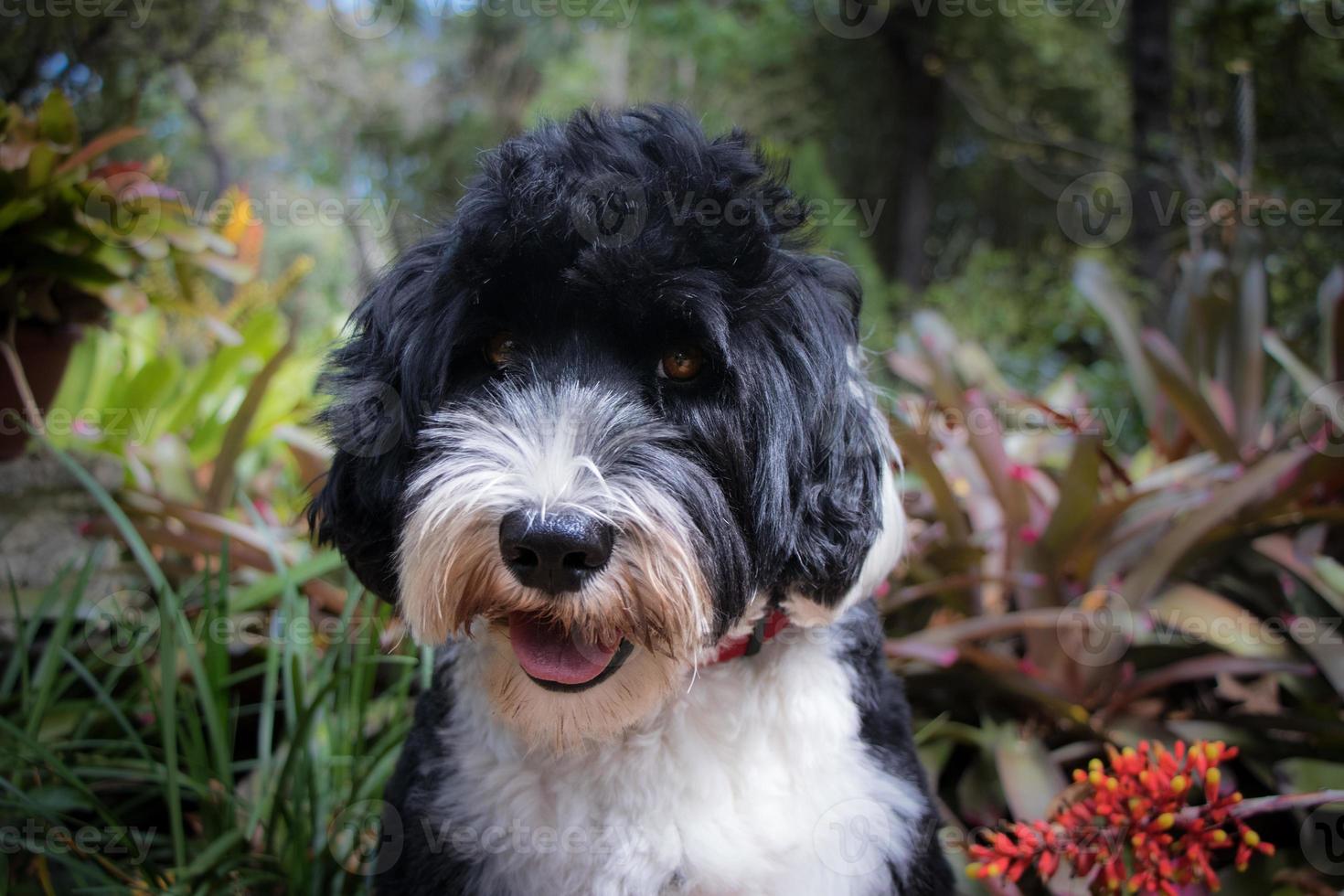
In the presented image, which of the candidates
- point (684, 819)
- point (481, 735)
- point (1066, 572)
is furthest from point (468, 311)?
point (1066, 572)

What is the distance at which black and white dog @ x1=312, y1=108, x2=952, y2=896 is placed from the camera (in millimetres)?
1348

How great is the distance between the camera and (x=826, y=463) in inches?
61.0

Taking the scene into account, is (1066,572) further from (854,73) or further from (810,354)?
(854,73)

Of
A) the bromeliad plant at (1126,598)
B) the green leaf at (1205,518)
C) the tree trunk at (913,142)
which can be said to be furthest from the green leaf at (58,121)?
the tree trunk at (913,142)

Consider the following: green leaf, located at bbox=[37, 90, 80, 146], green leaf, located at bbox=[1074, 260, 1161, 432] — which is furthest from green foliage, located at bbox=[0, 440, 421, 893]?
green leaf, located at bbox=[1074, 260, 1161, 432]

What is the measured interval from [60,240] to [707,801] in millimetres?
2291

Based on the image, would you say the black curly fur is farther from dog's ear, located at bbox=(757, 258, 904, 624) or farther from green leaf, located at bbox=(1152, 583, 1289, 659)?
green leaf, located at bbox=(1152, 583, 1289, 659)

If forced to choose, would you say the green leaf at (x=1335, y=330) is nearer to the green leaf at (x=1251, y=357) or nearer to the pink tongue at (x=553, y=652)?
the green leaf at (x=1251, y=357)

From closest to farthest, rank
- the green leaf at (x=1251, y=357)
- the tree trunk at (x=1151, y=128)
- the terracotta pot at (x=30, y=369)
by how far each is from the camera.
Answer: the terracotta pot at (x=30, y=369) < the green leaf at (x=1251, y=357) < the tree trunk at (x=1151, y=128)

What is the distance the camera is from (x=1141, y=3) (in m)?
5.34

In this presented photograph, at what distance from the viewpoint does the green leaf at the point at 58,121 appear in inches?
97.8

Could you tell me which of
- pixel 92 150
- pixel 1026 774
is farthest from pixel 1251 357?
pixel 92 150

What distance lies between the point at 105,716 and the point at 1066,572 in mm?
2680

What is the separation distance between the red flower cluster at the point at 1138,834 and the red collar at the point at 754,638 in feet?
1.79
